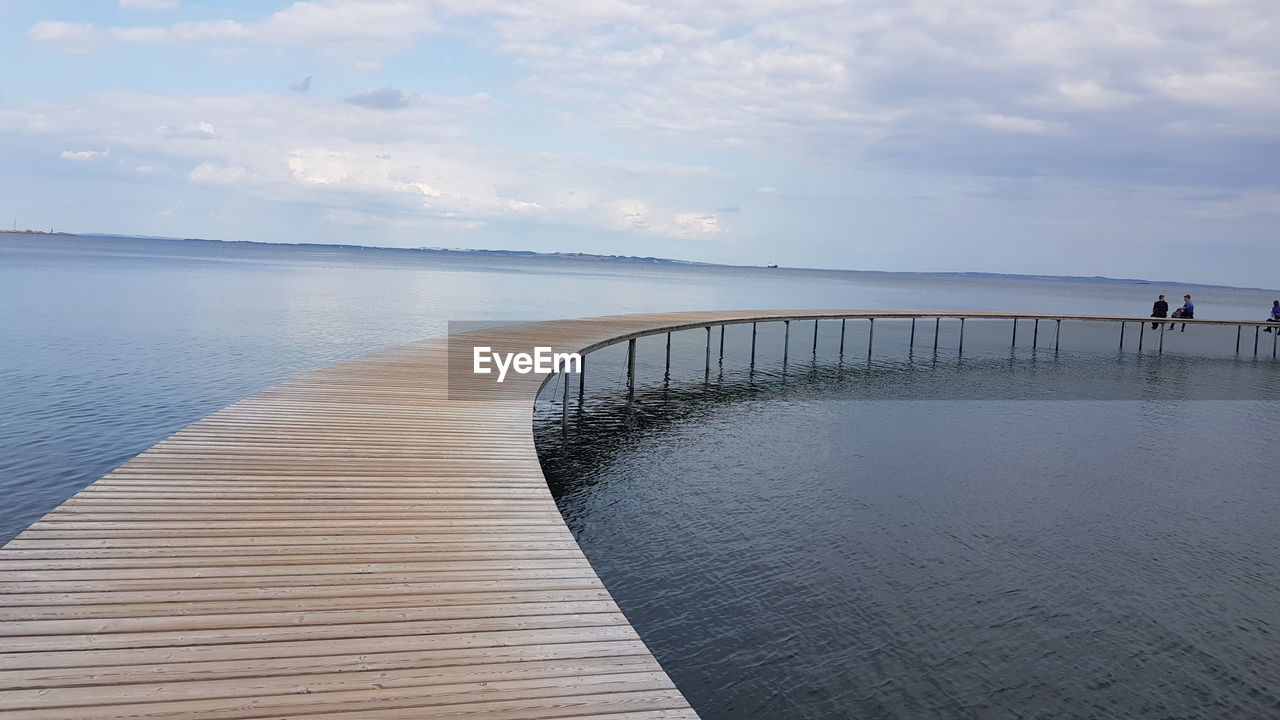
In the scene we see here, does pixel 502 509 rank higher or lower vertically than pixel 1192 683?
higher

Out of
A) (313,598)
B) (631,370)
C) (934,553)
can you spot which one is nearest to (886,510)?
(934,553)

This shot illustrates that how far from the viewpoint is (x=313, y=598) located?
4027 mm

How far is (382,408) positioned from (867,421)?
894 cm

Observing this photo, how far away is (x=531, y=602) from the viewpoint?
13.5 ft

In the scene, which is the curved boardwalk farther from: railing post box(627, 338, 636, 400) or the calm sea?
railing post box(627, 338, 636, 400)

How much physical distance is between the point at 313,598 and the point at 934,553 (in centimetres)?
613

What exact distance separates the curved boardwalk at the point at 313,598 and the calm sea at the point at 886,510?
189 centimetres

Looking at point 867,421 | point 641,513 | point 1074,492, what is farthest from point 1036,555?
point 867,421

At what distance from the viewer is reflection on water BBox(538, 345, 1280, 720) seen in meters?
5.80

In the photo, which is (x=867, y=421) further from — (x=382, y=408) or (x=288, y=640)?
(x=288, y=640)

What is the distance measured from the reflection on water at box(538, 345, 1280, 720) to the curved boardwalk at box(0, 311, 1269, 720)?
189 cm

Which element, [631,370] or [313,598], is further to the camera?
[631,370]

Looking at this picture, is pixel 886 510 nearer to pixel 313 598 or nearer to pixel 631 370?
pixel 313 598

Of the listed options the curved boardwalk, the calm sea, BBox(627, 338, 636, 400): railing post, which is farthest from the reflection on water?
the curved boardwalk
